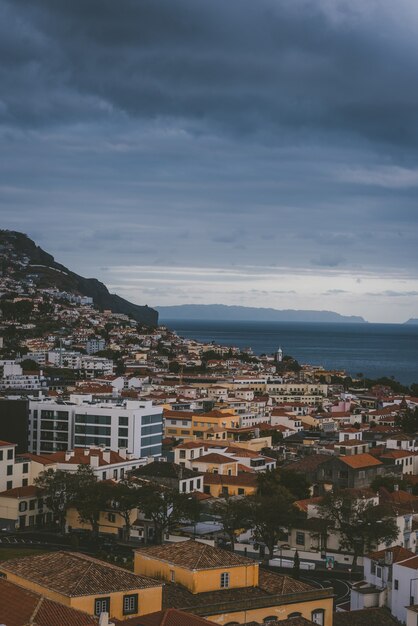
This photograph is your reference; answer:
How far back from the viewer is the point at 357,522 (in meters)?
43.8

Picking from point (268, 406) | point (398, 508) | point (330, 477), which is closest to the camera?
point (398, 508)

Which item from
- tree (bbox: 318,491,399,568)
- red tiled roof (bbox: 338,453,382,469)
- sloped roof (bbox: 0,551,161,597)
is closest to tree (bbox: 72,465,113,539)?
tree (bbox: 318,491,399,568)

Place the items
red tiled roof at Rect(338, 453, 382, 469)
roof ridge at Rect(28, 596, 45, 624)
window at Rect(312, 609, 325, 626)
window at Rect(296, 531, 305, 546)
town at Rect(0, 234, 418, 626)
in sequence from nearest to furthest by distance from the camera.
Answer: roof ridge at Rect(28, 596, 45, 624) → town at Rect(0, 234, 418, 626) → window at Rect(312, 609, 325, 626) → window at Rect(296, 531, 305, 546) → red tiled roof at Rect(338, 453, 382, 469)

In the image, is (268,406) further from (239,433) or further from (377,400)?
(239,433)

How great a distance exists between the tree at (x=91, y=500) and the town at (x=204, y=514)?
8 centimetres

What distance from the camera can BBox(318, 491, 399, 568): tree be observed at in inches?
1697

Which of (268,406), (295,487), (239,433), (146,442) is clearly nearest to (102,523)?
(295,487)

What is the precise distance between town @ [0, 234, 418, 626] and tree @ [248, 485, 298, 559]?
77 millimetres

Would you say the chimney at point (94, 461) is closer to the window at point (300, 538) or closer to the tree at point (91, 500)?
the tree at point (91, 500)

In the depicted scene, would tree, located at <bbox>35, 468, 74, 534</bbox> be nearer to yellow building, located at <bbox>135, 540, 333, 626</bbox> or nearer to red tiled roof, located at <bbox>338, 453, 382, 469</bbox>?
red tiled roof, located at <bbox>338, 453, 382, 469</bbox>

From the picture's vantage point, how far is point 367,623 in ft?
98.8

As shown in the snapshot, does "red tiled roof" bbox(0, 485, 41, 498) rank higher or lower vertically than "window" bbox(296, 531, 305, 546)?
higher

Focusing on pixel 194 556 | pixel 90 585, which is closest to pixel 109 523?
pixel 194 556

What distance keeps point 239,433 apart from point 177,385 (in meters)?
44.2
